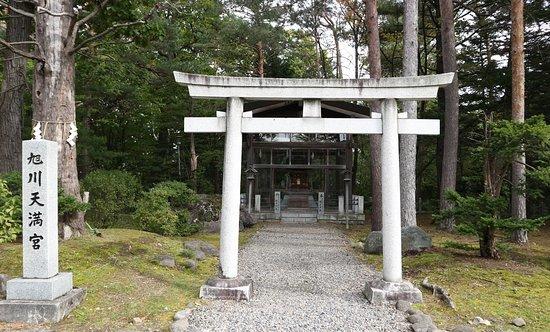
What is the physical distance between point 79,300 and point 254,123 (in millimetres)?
3259

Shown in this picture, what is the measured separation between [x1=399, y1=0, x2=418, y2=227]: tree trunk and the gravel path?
6.68 feet

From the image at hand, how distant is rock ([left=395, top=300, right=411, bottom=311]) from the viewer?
210 inches

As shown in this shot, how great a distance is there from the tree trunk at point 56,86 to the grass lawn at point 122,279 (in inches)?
40.9

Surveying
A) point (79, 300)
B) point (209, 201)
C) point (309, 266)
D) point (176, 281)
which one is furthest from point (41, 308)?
point (209, 201)

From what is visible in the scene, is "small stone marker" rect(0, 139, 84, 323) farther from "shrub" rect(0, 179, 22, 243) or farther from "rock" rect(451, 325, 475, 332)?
"rock" rect(451, 325, 475, 332)

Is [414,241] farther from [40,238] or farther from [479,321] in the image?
[40,238]

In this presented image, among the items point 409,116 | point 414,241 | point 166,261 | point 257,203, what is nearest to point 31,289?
point 166,261

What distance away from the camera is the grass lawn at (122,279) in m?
4.78

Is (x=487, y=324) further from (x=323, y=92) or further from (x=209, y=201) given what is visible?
(x=209, y=201)

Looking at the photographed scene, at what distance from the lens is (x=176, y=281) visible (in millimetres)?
6492

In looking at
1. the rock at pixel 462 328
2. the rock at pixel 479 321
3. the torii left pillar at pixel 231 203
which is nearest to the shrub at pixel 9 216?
the torii left pillar at pixel 231 203

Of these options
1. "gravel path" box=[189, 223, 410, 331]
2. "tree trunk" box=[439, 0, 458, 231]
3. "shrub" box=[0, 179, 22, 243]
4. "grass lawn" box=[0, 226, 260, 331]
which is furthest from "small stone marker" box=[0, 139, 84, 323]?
"tree trunk" box=[439, 0, 458, 231]

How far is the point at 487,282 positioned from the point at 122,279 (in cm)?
574

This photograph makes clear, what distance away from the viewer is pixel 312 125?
591 centimetres
